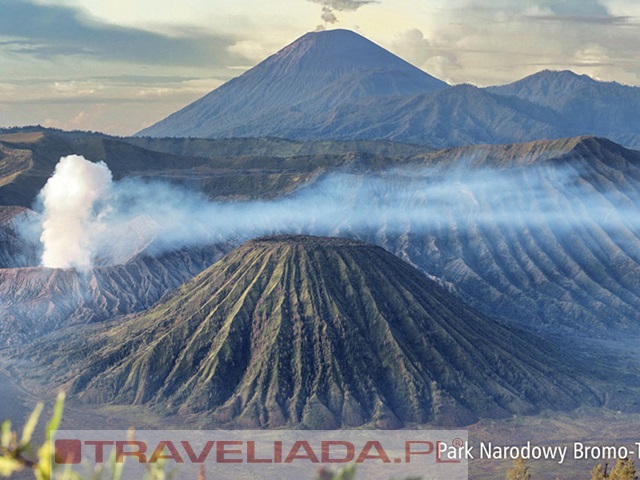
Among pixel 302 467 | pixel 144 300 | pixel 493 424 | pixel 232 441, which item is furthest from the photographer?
pixel 144 300

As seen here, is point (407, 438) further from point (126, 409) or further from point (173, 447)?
point (126, 409)

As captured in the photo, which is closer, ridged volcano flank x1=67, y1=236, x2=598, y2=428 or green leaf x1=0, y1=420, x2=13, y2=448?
green leaf x1=0, y1=420, x2=13, y2=448

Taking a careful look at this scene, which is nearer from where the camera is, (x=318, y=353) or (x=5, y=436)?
(x=5, y=436)

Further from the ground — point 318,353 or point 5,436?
→ point 5,436

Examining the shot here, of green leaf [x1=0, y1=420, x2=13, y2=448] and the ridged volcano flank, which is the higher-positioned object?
green leaf [x1=0, y1=420, x2=13, y2=448]

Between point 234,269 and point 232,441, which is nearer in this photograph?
point 232,441

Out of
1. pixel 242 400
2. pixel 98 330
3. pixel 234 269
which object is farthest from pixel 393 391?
pixel 98 330

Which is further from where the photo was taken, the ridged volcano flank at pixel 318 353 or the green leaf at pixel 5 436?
the ridged volcano flank at pixel 318 353

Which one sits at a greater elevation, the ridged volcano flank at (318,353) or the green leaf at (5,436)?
the green leaf at (5,436)
